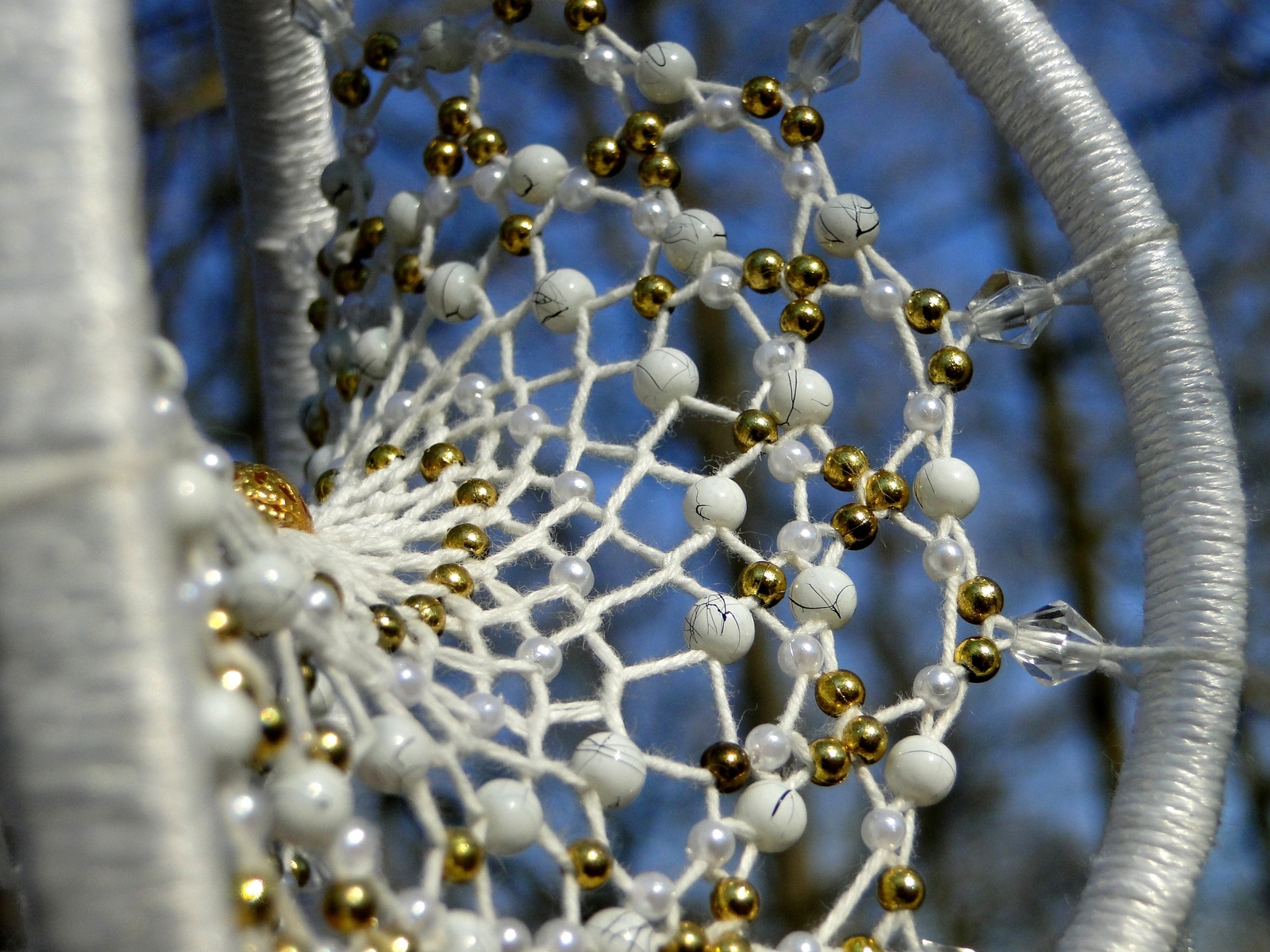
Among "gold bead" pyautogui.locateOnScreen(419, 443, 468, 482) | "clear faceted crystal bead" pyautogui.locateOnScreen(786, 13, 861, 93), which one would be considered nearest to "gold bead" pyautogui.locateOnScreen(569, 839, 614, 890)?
"gold bead" pyautogui.locateOnScreen(419, 443, 468, 482)

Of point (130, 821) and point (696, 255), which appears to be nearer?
point (130, 821)

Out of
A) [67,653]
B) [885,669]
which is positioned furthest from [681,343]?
[67,653]

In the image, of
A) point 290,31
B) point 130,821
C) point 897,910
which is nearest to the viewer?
point 130,821

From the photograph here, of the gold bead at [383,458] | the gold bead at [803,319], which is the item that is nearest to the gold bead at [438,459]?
the gold bead at [383,458]

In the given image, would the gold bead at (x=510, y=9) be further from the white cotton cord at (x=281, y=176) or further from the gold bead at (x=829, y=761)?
the gold bead at (x=829, y=761)

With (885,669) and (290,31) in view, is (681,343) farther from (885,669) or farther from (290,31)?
(290,31)

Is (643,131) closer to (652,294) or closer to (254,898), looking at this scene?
(652,294)

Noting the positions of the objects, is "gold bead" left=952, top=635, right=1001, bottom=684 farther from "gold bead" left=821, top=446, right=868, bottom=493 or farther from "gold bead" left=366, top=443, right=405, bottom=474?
"gold bead" left=366, top=443, right=405, bottom=474
